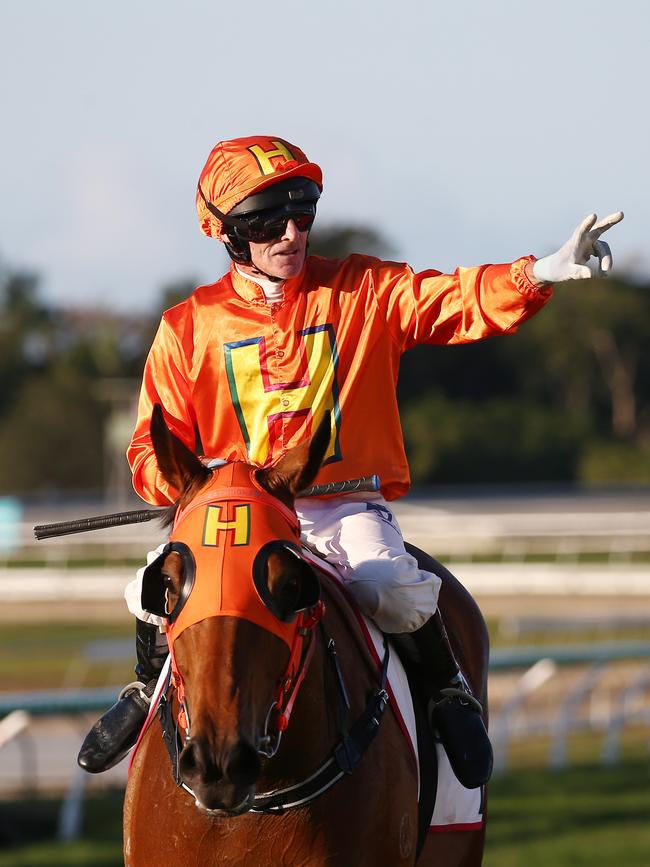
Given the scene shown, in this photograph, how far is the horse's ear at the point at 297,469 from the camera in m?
2.95

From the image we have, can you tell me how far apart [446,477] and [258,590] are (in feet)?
146

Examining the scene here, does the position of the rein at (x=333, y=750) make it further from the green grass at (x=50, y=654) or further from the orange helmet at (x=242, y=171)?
the green grass at (x=50, y=654)

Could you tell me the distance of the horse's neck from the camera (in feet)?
10.1

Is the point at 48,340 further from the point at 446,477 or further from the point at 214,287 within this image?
the point at 214,287

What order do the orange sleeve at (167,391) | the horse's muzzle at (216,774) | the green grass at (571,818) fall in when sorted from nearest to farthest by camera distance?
the horse's muzzle at (216,774) < the orange sleeve at (167,391) < the green grass at (571,818)

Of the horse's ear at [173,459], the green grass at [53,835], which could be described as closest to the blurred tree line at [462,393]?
the green grass at [53,835]

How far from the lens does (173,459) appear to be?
3031 mm

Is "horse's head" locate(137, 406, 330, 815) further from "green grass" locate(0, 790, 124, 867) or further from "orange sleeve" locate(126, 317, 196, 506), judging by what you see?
"green grass" locate(0, 790, 124, 867)

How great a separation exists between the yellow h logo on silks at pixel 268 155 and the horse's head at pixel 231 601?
91 cm

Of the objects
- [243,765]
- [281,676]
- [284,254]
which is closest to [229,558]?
[281,676]

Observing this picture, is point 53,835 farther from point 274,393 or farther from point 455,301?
point 455,301

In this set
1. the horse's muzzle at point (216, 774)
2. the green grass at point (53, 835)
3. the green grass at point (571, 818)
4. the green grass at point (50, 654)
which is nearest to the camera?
the horse's muzzle at point (216, 774)

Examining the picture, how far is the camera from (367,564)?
3.58 metres

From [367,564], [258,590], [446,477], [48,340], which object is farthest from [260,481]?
[48,340]
